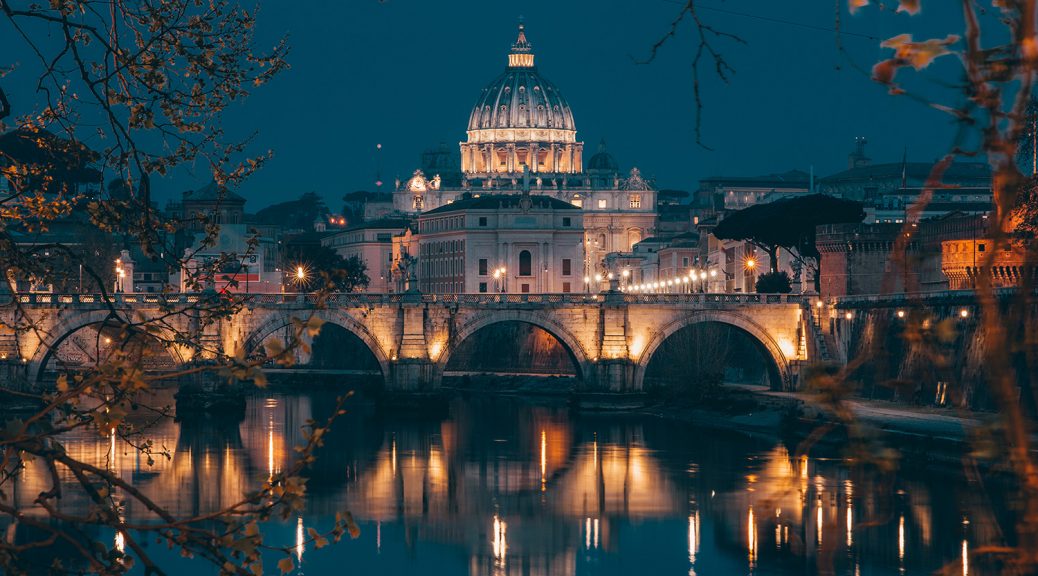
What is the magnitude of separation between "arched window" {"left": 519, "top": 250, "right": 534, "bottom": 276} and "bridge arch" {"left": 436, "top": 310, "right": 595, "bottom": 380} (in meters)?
60.9

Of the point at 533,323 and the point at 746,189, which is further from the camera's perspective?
the point at 746,189

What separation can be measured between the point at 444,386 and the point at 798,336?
2128 centimetres

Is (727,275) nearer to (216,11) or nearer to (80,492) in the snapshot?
(80,492)

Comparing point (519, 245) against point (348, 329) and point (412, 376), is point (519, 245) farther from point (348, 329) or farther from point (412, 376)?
point (412, 376)

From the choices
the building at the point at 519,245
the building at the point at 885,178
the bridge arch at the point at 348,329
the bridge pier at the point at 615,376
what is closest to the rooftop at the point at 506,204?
the building at the point at 519,245

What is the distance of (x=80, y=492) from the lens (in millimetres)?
40250

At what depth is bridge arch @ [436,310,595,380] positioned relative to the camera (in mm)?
65000

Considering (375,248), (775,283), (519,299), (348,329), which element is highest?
(375,248)

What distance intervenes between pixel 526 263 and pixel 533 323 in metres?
62.0

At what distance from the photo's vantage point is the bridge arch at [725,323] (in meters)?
63.6

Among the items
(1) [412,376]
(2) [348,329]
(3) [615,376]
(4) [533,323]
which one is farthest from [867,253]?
(2) [348,329]

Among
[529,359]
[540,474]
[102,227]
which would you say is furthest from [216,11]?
[529,359]

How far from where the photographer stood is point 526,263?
127125mm

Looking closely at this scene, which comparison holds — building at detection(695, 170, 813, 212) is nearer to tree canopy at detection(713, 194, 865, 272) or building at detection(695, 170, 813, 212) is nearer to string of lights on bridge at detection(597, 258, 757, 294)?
string of lights on bridge at detection(597, 258, 757, 294)
